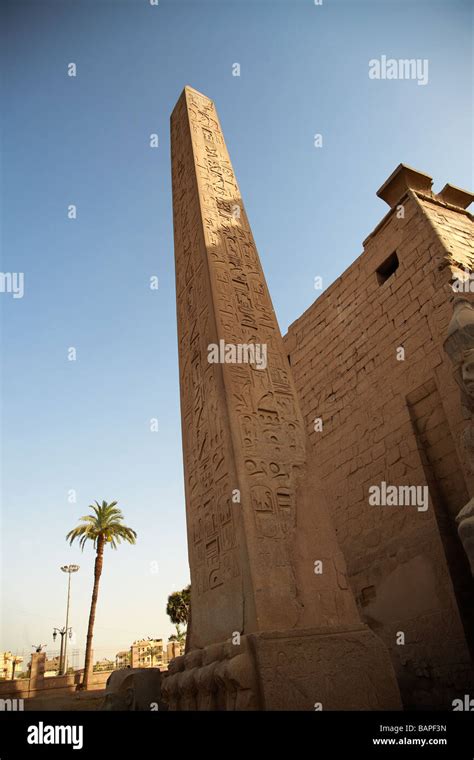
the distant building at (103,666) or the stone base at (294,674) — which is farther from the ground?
the distant building at (103,666)

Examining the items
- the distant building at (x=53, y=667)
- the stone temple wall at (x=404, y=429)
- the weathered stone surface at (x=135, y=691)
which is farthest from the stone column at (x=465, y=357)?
the distant building at (x=53, y=667)

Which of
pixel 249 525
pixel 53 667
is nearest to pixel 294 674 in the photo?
pixel 249 525

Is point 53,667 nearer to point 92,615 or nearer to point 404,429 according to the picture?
point 92,615

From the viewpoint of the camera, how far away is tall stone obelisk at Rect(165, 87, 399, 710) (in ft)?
9.01

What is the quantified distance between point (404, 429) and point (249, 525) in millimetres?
3296

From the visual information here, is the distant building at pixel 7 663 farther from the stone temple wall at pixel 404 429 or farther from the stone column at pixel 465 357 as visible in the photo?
the stone column at pixel 465 357

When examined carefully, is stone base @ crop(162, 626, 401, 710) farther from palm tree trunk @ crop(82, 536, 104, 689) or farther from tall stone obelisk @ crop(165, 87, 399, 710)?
palm tree trunk @ crop(82, 536, 104, 689)

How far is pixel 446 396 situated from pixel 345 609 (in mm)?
2862

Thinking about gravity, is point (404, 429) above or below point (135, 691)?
above

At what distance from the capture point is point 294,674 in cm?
267

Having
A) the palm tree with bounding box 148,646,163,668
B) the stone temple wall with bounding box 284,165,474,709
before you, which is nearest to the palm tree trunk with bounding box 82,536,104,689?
the palm tree with bounding box 148,646,163,668

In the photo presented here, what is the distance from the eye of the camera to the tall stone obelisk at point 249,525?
2746mm
